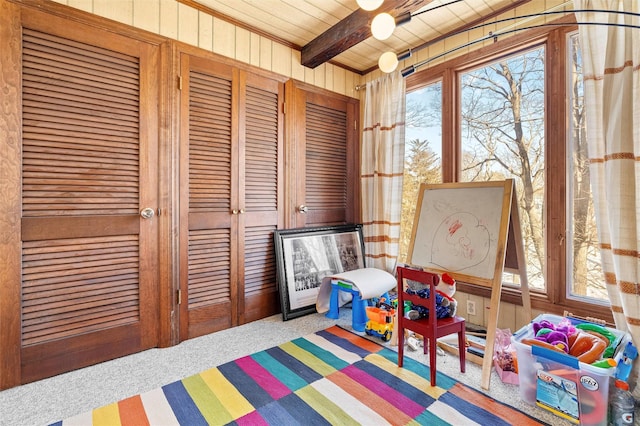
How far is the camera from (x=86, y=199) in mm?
1933

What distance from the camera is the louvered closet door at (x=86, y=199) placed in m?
1.79

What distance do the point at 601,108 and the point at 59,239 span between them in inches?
127

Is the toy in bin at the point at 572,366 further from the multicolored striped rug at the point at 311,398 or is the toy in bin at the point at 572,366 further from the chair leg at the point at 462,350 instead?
the chair leg at the point at 462,350

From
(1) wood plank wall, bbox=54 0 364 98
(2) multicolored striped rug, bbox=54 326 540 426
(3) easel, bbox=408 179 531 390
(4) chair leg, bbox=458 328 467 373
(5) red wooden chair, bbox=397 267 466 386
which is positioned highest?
(1) wood plank wall, bbox=54 0 364 98

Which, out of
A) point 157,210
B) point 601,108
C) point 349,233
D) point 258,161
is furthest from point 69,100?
point 601,108

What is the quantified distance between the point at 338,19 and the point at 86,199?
2.22 m

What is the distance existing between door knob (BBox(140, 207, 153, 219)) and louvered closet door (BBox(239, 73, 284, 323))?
68cm

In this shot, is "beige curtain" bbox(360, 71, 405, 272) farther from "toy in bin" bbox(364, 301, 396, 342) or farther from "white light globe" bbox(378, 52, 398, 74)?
"white light globe" bbox(378, 52, 398, 74)

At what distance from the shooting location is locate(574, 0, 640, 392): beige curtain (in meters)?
1.60

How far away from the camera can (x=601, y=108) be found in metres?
1.74

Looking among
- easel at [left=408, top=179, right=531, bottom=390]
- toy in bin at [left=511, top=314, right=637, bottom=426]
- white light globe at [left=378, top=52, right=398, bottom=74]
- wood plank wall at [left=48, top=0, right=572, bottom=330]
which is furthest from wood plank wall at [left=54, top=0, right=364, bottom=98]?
toy in bin at [left=511, top=314, right=637, bottom=426]

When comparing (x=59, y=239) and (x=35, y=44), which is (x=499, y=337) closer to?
(x=59, y=239)

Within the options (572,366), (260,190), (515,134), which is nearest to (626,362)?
(572,366)

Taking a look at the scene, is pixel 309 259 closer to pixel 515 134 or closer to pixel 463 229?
pixel 463 229
